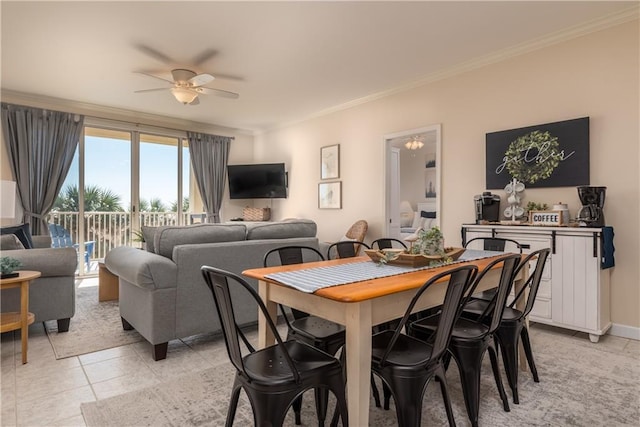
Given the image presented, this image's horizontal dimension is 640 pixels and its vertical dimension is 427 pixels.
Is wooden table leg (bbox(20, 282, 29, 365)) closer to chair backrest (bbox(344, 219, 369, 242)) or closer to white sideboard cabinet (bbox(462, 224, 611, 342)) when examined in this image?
chair backrest (bbox(344, 219, 369, 242))

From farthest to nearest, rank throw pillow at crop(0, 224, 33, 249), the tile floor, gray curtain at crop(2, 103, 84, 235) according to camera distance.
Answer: gray curtain at crop(2, 103, 84, 235) → throw pillow at crop(0, 224, 33, 249) → the tile floor

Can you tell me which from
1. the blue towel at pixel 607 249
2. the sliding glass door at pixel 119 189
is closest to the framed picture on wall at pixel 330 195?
the sliding glass door at pixel 119 189

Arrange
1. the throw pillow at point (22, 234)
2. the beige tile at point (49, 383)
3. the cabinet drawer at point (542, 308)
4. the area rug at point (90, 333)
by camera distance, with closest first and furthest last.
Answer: the beige tile at point (49, 383) → the area rug at point (90, 333) → the cabinet drawer at point (542, 308) → the throw pillow at point (22, 234)

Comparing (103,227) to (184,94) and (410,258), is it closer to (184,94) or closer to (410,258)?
(184,94)

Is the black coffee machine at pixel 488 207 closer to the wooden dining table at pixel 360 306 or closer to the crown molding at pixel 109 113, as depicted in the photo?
the wooden dining table at pixel 360 306

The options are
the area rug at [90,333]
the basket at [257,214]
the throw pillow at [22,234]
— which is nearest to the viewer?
the area rug at [90,333]

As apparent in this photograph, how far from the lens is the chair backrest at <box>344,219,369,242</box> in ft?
16.4

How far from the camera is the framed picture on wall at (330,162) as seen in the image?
5676mm

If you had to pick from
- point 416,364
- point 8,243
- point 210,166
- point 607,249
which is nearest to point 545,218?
point 607,249

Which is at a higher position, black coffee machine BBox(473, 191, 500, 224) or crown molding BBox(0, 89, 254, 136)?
crown molding BBox(0, 89, 254, 136)

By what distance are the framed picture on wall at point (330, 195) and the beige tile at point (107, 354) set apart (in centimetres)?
361

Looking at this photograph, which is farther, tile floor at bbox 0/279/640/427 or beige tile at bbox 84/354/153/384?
beige tile at bbox 84/354/153/384

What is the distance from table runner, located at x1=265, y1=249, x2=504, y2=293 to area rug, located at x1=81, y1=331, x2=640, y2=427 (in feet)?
2.43

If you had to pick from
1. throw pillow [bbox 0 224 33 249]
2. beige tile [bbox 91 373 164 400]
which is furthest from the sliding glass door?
beige tile [bbox 91 373 164 400]
